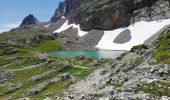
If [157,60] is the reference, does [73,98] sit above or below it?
below

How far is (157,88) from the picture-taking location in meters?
35.9

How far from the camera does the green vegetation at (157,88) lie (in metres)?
34.7

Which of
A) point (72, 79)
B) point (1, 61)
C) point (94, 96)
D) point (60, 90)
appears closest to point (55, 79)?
point (72, 79)

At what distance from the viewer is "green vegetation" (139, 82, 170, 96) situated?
34719mm

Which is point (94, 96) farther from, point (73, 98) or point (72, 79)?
point (72, 79)

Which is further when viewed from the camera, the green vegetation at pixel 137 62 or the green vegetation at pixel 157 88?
the green vegetation at pixel 137 62

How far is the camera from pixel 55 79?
71.1m

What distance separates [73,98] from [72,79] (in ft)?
58.2

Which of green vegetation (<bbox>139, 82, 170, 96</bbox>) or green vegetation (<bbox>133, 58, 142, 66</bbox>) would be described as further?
green vegetation (<bbox>133, 58, 142, 66</bbox>)

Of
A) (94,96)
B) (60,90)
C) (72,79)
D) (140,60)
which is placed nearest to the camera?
(94,96)

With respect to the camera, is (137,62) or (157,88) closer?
(157,88)

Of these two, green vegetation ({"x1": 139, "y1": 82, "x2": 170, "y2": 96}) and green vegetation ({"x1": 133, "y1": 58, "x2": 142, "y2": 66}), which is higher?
green vegetation ({"x1": 133, "y1": 58, "x2": 142, "y2": 66})

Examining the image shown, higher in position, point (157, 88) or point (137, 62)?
point (137, 62)

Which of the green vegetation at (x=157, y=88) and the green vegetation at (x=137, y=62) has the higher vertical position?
the green vegetation at (x=137, y=62)
